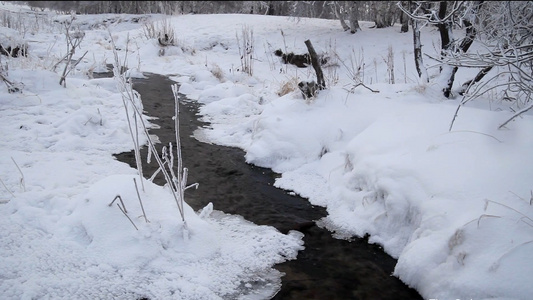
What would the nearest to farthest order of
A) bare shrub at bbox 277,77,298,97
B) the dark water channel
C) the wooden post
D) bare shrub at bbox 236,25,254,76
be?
the dark water channel
the wooden post
bare shrub at bbox 277,77,298,97
bare shrub at bbox 236,25,254,76

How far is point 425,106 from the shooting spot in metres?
3.73

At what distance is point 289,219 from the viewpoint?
2996 millimetres

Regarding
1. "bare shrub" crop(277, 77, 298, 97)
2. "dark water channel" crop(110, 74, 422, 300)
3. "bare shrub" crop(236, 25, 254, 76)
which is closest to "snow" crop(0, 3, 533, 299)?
"dark water channel" crop(110, 74, 422, 300)

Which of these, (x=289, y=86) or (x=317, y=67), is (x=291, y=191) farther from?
(x=289, y=86)

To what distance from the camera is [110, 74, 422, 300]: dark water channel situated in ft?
7.28

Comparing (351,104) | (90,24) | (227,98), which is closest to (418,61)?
(351,104)

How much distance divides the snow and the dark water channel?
93mm

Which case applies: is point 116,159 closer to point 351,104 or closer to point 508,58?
point 351,104

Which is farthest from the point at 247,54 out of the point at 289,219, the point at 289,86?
the point at 289,219

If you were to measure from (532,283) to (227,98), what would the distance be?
5144 millimetres

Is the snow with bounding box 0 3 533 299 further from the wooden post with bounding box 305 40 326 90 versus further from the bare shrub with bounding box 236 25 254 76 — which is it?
the bare shrub with bounding box 236 25 254 76

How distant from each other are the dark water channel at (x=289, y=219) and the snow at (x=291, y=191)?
0.09 meters

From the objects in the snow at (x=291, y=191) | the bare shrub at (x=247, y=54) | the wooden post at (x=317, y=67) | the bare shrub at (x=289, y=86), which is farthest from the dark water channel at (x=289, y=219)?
the bare shrub at (x=247, y=54)

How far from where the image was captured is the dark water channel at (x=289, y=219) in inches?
87.4
